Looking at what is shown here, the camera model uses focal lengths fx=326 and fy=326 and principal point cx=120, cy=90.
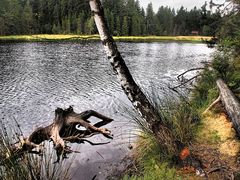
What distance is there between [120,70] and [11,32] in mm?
87808

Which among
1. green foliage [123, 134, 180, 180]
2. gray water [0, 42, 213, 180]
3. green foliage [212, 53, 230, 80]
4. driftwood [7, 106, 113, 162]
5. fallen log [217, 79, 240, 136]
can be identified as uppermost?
green foliage [212, 53, 230, 80]

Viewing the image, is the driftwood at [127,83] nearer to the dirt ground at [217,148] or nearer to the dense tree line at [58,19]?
the dirt ground at [217,148]

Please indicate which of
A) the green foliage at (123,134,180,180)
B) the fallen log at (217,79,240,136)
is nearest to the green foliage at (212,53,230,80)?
the fallen log at (217,79,240,136)

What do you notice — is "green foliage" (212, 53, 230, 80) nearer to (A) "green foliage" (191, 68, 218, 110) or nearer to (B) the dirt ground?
(A) "green foliage" (191, 68, 218, 110)

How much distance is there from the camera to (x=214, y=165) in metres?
5.77

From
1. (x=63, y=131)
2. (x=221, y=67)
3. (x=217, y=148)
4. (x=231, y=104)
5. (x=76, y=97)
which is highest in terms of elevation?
(x=221, y=67)

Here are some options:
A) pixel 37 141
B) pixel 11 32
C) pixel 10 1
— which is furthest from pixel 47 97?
pixel 10 1

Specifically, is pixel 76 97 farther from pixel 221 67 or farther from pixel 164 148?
pixel 164 148

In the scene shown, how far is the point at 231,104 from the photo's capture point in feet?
23.7

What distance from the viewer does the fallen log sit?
637 cm

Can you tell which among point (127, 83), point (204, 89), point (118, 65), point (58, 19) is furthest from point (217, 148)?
point (58, 19)

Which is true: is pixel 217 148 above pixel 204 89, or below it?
below

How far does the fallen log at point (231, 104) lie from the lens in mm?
6367

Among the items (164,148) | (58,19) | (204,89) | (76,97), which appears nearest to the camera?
(164,148)
